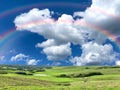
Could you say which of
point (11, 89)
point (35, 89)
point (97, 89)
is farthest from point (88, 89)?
point (11, 89)

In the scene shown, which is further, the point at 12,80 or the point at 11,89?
the point at 12,80

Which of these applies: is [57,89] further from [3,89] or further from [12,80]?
[12,80]

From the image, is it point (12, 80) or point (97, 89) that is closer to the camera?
point (97, 89)

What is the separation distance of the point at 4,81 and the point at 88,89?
101ft

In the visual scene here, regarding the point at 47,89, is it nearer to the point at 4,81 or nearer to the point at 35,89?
the point at 35,89

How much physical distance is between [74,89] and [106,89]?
7.71m

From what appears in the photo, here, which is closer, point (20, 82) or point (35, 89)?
point (35, 89)

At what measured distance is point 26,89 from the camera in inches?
2687

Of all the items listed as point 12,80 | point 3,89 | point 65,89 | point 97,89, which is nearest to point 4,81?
point 12,80

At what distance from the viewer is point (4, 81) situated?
289ft

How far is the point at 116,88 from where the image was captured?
227ft

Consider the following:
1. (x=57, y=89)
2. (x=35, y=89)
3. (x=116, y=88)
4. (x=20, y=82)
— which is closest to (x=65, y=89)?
(x=57, y=89)

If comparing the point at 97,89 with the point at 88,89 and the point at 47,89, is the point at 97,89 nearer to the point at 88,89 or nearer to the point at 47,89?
the point at 88,89

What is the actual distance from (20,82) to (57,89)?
2460 centimetres
